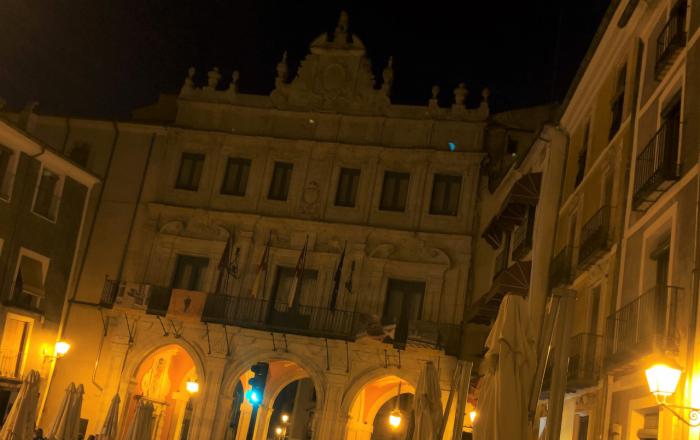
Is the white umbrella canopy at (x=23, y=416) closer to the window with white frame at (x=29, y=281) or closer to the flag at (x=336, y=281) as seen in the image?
the window with white frame at (x=29, y=281)

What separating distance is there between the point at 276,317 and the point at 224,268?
2647 mm

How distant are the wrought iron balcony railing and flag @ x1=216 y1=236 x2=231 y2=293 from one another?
19.6 m

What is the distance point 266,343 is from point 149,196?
795 cm

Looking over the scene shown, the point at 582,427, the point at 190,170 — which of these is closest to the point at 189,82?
the point at 190,170

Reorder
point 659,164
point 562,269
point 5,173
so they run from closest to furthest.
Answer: point 659,164, point 562,269, point 5,173

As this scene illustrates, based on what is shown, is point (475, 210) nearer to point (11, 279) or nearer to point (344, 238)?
point (344, 238)

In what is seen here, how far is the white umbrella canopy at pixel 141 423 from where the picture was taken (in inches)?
1016

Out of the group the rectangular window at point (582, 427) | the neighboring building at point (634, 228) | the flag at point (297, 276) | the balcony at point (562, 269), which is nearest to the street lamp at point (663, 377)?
the neighboring building at point (634, 228)

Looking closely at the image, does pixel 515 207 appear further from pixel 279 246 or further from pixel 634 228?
pixel 634 228

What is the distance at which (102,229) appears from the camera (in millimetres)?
36219

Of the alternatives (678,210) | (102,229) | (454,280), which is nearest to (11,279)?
(102,229)

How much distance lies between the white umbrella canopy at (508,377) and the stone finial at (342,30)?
84.5 ft

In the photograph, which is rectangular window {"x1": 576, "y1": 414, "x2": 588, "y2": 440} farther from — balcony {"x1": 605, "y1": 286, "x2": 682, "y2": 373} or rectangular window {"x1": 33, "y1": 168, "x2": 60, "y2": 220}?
rectangular window {"x1": 33, "y1": 168, "x2": 60, "y2": 220}

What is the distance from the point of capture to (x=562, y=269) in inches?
885
